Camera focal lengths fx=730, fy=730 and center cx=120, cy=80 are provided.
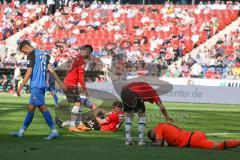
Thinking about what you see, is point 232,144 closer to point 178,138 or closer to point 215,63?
point 178,138

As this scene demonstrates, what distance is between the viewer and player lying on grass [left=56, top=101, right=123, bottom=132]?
59.3ft

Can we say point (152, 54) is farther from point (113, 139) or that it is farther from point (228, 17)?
point (113, 139)

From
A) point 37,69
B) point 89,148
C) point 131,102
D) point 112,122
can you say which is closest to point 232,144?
point 131,102

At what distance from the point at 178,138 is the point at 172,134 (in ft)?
0.45

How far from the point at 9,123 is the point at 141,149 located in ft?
23.4

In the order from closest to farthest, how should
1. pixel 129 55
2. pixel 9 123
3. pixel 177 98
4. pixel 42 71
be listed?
pixel 42 71 → pixel 9 123 → pixel 177 98 → pixel 129 55

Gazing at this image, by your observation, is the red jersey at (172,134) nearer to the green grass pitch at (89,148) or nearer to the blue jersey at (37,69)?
the green grass pitch at (89,148)

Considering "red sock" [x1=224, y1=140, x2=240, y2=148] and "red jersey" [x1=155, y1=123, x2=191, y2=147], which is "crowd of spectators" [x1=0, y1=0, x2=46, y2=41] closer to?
"red jersey" [x1=155, y1=123, x2=191, y2=147]

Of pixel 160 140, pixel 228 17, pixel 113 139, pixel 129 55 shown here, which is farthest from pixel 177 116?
pixel 228 17

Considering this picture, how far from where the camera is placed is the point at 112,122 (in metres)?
18.2

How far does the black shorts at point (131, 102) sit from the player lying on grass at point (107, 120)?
3.16 m

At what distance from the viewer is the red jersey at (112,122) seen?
1811 centimetres

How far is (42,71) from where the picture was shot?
15422mm

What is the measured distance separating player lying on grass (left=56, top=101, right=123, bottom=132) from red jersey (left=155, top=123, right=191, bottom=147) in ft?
12.5
